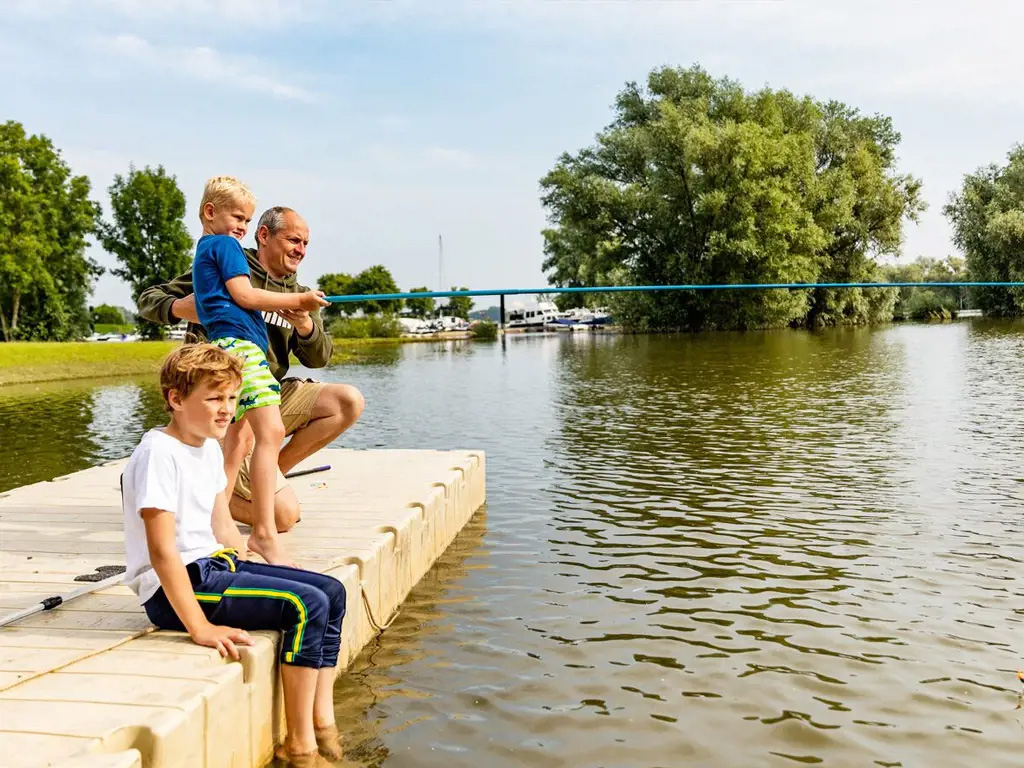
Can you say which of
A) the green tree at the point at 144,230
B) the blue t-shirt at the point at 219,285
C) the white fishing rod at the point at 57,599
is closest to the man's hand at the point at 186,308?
the blue t-shirt at the point at 219,285

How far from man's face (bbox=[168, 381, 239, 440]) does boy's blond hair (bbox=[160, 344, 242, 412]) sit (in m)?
0.02

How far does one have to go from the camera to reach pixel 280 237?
4738mm

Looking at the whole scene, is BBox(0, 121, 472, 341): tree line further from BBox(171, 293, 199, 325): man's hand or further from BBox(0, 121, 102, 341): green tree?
BBox(171, 293, 199, 325): man's hand

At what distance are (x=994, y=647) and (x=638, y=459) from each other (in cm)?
580

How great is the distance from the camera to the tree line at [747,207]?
42.1 meters

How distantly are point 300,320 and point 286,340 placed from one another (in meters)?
0.37

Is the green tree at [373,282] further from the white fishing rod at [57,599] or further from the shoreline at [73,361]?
the white fishing rod at [57,599]

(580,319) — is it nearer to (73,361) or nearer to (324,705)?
(73,361)

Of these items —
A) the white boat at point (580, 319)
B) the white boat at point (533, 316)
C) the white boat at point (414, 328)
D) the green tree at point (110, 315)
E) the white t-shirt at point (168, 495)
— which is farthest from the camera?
the green tree at point (110, 315)

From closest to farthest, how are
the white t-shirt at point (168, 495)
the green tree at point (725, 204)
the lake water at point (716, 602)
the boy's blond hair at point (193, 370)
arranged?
the white t-shirt at point (168, 495) < the boy's blond hair at point (193, 370) < the lake water at point (716, 602) < the green tree at point (725, 204)

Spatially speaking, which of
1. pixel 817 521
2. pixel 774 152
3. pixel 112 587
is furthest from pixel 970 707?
pixel 774 152

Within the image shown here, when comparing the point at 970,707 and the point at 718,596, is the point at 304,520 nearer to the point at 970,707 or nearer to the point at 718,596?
the point at 718,596

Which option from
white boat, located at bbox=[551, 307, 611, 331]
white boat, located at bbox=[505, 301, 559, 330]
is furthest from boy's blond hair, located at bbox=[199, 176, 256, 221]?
white boat, located at bbox=[505, 301, 559, 330]

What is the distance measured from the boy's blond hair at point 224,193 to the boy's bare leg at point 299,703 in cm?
216
